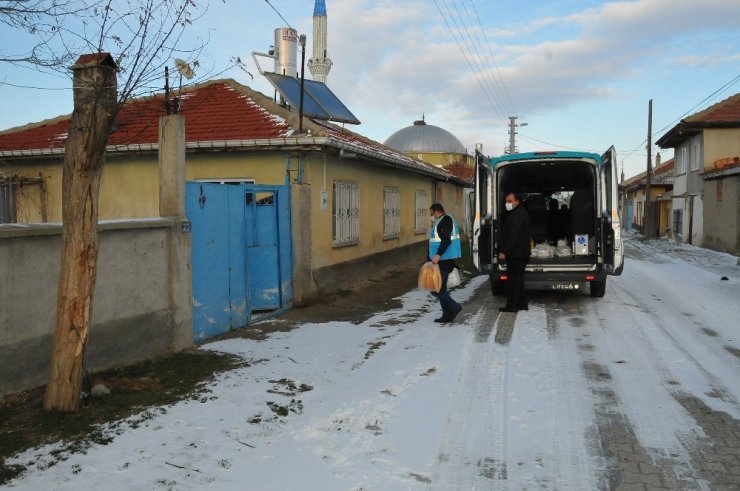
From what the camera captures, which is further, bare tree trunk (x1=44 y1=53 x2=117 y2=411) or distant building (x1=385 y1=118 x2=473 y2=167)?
distant building (x1=385 y1=118 x2=473 y2=167)

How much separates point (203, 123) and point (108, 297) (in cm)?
689

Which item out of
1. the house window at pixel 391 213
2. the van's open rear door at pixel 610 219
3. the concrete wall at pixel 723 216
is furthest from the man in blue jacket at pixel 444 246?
the concrete wall at pixel 723 216

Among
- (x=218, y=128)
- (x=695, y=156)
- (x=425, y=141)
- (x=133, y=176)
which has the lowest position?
(x=133, y=176)

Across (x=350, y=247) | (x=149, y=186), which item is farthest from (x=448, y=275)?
(x=149, y=186)

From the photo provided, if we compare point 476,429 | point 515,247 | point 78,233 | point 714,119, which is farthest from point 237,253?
point 714,119

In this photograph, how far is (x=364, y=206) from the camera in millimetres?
13445

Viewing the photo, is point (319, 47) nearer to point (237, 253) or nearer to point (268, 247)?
point (268, 247)

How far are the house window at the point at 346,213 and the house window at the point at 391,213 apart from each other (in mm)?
2367

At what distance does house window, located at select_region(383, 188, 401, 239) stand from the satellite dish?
996 centimetres

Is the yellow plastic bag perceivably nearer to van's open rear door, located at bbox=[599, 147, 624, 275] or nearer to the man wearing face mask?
the man wearing face mask

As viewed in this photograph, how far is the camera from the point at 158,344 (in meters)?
6.33

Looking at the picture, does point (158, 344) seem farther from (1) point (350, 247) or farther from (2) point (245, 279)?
(1) point (350, 247)

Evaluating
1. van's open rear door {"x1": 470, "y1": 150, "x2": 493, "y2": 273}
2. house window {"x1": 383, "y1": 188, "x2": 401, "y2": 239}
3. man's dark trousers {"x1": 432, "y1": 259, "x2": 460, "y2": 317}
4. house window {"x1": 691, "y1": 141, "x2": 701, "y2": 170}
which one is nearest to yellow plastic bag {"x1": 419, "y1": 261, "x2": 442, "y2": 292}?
man's dark trousers {"x1": 432, "y1": 259, "x2": 460, "y2": 317}

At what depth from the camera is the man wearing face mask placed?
8594 mm
